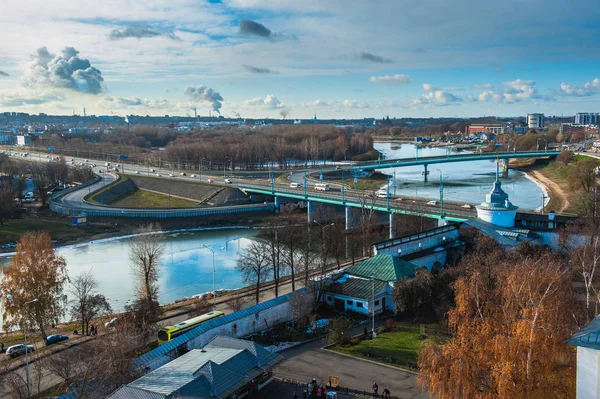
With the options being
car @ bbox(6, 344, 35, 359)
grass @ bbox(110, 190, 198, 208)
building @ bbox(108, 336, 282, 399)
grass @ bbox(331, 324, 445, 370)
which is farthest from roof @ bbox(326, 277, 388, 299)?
grass @ bbox(110, 190, 198, 208)

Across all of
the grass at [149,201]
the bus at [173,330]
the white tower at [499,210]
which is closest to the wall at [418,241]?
the white tower at [499,210]

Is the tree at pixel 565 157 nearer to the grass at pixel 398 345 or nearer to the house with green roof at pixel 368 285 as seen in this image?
the house with green roof at pixel 368 285

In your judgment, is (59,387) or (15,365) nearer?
(59,387)

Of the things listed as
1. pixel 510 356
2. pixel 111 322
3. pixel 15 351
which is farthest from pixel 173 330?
pixel 510 356

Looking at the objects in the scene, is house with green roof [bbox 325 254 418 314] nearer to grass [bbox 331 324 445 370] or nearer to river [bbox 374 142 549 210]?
grass [bbox 331 324 445 370]

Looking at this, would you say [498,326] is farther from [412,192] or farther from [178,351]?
[412,192]

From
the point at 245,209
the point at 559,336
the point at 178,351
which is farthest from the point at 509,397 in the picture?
the point at 245,209

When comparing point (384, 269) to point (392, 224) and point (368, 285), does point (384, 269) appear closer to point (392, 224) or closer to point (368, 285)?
point (368, 285)
